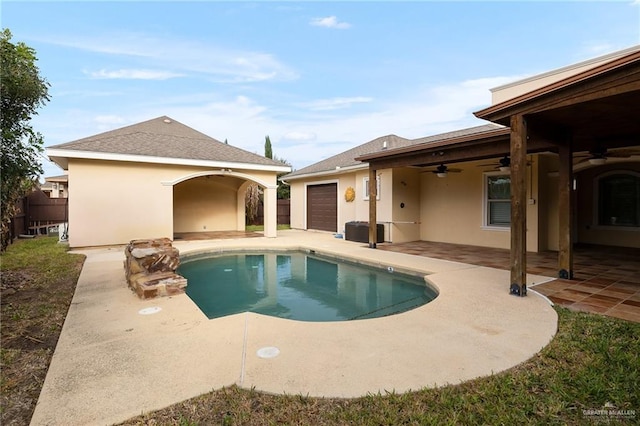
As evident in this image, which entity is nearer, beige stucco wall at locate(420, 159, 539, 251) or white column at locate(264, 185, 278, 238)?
beige stucco wall at locate(420, 159, 539, 251)

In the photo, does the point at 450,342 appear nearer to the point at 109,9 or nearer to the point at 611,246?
the point at 611,246

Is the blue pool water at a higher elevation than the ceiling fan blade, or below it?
below

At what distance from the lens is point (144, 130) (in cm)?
1458

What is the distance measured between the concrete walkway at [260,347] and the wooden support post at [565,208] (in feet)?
5.26

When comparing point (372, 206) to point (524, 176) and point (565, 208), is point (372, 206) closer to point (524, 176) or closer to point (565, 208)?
point (565, 208)

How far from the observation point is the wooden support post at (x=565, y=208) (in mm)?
5773

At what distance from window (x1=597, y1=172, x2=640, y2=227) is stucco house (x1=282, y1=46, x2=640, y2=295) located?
2 centimetres

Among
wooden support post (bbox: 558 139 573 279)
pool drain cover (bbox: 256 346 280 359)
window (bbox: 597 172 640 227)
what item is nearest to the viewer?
pool drain cover (bbox: 256 346 280 359)

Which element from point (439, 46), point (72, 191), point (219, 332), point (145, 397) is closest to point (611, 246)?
point (439, 46)

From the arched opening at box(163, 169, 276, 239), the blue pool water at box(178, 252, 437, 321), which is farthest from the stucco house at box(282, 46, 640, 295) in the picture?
the arched opening at box(163, 169, 276, 239)

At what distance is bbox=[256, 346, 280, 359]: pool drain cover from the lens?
3043mm

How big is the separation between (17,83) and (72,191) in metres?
6.79

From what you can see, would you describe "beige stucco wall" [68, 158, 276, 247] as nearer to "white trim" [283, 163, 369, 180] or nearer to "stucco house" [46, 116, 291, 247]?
"stucco house" [46, 116, 291, 247]

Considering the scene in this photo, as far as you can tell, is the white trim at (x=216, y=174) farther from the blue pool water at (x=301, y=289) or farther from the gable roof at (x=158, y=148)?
the blue pool water at (x=301, y=289)
